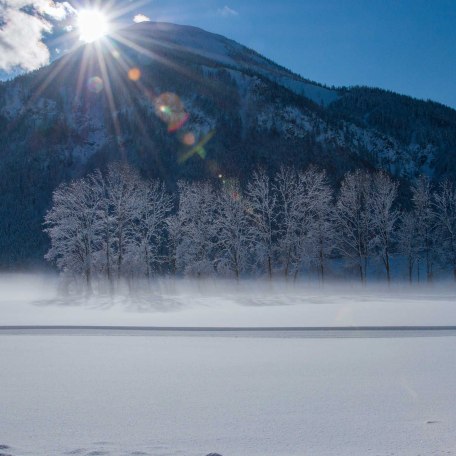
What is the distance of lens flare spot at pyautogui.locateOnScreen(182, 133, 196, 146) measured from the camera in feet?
352

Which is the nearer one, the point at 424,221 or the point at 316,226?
the point at 316,226

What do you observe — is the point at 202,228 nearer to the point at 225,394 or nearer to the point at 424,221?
the point at 424,221

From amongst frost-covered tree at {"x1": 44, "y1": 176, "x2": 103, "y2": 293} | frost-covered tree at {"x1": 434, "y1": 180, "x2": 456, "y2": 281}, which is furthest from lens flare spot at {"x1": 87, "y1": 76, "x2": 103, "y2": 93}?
frost-covered tree at {"x1": 434, "y1": 180, "x2": 456, "y2": 281}

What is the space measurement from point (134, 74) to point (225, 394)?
14329cm

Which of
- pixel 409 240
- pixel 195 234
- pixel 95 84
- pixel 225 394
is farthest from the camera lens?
pixel 95 84

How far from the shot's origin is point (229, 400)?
5961 millimetres

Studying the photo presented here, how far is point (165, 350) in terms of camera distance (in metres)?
9.20

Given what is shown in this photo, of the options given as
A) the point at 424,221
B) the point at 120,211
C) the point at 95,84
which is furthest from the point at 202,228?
the point at 95,84

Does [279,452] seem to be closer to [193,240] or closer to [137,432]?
[137,432]

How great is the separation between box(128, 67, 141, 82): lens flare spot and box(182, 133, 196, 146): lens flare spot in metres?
36.6

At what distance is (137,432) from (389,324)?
1008cm

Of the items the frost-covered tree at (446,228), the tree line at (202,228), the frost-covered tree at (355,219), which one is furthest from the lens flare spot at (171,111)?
the frost-covered tree at (446,228)

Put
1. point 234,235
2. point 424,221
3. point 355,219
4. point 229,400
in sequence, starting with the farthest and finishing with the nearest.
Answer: point 424,221 < point 355,219 < point 234,235 < point 229,400

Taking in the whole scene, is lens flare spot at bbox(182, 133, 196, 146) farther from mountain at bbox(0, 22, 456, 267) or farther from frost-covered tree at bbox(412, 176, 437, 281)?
frost-covered tree at bbox(412, 176, 437, 281)
